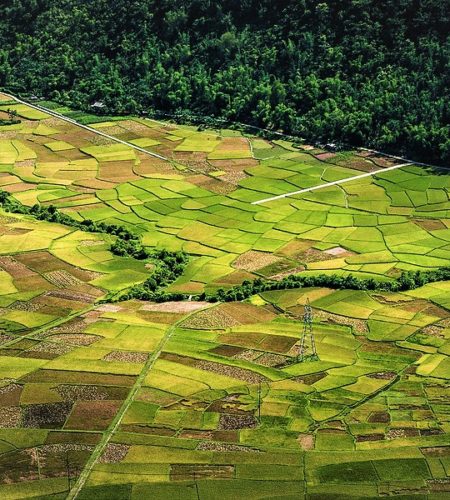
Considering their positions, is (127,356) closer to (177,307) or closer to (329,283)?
(177,307)

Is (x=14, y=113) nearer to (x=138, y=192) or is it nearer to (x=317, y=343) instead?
(x=138, y=192)

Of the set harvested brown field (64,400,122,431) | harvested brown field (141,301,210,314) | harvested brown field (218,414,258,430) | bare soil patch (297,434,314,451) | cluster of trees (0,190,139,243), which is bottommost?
cluster of trees (0,190,139,243)

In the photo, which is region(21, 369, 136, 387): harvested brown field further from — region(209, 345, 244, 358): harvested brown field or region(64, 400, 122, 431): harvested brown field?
region(209, 345, 244, 358): harvested brown field

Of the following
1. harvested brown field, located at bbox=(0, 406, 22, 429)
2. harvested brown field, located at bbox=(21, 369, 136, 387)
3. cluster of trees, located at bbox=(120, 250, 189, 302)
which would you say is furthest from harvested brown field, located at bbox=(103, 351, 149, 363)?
cluster of trees, located at bbox=(120, 250, 189, 302)

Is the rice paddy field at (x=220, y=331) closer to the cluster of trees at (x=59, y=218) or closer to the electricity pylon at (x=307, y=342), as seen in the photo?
the electricity pylon at (x=307, y=342)

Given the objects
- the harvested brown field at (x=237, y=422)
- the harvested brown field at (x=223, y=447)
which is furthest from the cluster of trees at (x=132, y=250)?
the harvested brown field at (x=223, y=447)

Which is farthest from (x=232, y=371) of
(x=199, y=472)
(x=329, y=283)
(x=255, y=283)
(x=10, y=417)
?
(x=329, y=283)

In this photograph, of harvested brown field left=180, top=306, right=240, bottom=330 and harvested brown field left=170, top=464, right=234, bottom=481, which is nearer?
harvested brown field left=170, top=464, right=234, bottom=481

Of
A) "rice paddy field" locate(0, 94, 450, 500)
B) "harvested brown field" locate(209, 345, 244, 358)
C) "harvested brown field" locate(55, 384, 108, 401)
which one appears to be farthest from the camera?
"harvested brown field" locate(209, 345, 244, 358)
